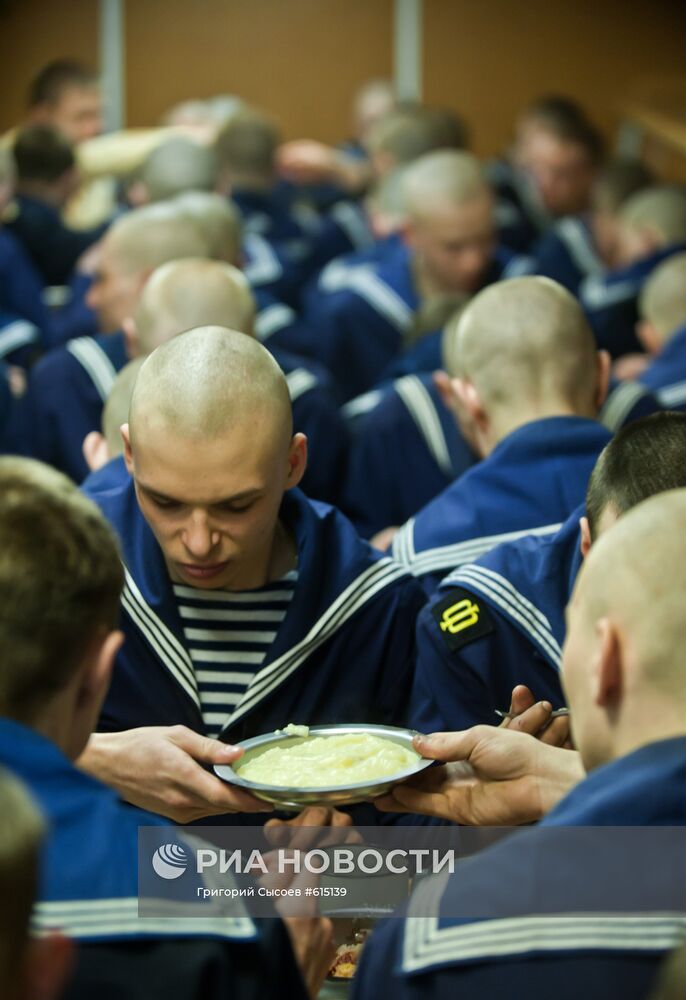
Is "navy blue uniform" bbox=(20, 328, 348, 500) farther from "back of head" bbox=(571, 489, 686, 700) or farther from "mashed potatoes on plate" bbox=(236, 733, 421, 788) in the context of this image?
"back of head" bbox=(571, 489, 686, 700)

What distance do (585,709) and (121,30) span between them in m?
11.2

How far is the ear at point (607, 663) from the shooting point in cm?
168

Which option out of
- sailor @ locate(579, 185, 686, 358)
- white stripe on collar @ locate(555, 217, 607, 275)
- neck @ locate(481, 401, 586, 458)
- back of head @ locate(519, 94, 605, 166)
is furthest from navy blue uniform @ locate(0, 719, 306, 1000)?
back of head @ locate(519, 94, 605, 166)

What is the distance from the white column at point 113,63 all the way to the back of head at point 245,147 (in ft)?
15.5

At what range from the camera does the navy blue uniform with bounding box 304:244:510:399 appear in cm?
611

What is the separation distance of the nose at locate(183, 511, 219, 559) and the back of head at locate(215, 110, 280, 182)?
5461mm

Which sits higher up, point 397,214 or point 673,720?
point 673,720

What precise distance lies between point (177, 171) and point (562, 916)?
5649mm

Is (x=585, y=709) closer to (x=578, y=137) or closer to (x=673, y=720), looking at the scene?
(x=673, y=720)

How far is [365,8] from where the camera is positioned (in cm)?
1210

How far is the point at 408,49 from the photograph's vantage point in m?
12.2

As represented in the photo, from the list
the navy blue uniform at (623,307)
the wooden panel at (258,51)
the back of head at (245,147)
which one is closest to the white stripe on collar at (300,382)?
the navy blue uniform at (623,307)

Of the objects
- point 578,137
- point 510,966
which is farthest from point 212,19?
point 510,966

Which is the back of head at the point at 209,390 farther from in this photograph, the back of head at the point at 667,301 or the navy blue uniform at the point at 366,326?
the navy blue uniform at the point at 366,326
